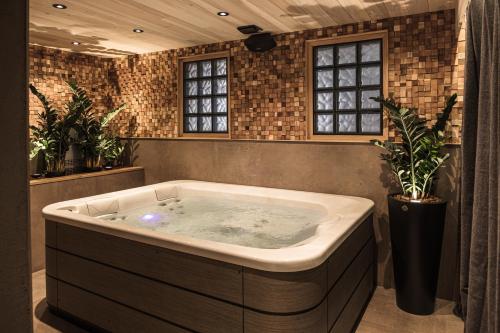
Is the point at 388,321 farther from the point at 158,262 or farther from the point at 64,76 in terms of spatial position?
the point at 64,76

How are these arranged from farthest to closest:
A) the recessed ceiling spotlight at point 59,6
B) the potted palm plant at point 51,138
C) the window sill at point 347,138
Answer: the potted palm plant at point 51,138 → the window sill at point 347,138 → the recessed ceiling spotlight at point 59,6

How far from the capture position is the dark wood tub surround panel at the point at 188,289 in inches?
66.7

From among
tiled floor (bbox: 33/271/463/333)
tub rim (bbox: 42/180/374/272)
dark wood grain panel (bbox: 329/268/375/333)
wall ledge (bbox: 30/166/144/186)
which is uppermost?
wall ledge (bbox: 30/166/144/186)

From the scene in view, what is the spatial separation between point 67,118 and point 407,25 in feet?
11.1

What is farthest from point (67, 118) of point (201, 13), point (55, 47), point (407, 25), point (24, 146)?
point (24, 146)

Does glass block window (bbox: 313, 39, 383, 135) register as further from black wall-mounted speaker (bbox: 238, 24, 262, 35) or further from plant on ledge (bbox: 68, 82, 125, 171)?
plant on ledge (bbox: 68, 82, 125, 171)

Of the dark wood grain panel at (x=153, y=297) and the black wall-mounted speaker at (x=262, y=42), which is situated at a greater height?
the black wall-mounted speaker at (x=262, y=42)

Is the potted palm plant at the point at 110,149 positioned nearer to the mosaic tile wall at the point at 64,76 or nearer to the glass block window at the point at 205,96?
the mosaic tile wall at the point at 64,76

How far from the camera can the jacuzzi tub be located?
1.71m

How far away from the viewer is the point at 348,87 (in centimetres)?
342

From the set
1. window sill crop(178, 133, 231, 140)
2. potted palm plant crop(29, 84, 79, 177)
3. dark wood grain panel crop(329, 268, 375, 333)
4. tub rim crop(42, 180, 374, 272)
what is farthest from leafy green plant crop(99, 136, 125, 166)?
dark wood grain panel crop(329, 268, 375, 333)

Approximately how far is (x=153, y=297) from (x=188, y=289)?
264mm

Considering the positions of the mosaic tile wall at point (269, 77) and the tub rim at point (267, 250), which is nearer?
the tub rim at point (267, 250)

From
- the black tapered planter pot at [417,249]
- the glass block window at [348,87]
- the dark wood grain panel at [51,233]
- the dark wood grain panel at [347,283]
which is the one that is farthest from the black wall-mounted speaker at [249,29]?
the dark wood grain panel at [51,233]
